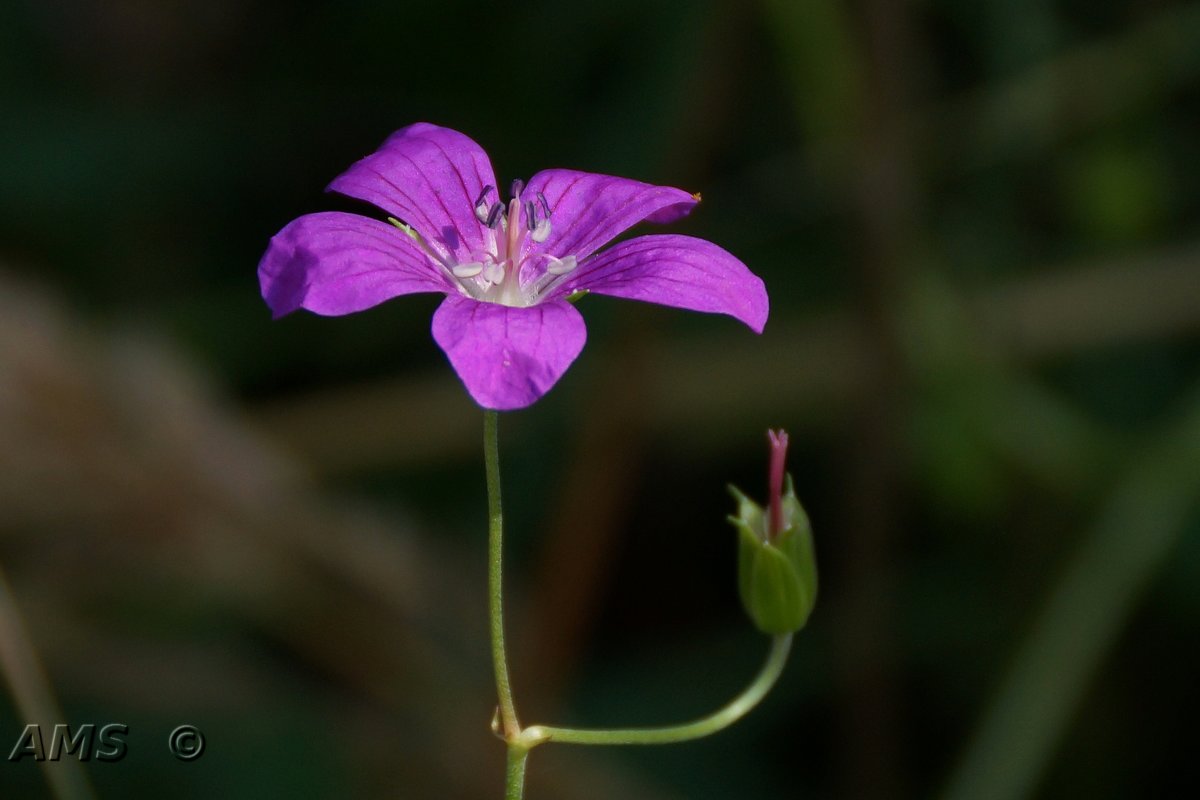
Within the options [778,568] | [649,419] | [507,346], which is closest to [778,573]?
[778,568]

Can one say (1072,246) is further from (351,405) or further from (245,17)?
(245,17)

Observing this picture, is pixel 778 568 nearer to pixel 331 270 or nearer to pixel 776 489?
pixel 776 489

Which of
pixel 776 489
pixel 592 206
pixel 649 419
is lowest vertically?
pixel 649 419

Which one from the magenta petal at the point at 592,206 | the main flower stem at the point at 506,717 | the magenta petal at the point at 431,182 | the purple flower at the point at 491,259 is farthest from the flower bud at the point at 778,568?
the magenta petal at the point at 431,182

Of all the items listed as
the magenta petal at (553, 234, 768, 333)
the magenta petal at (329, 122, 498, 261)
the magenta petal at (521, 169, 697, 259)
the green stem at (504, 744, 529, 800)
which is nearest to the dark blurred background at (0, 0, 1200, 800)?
the magenta petal at (521, 169, 697, 259)

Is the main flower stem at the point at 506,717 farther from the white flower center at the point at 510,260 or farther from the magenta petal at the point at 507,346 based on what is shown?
the white flower center at the point at 510,260

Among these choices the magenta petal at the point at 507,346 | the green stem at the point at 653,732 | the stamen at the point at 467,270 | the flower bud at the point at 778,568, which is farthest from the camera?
the stamen at the point at 467,270
